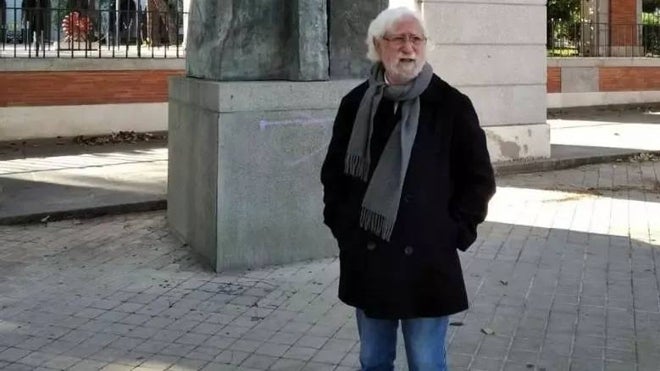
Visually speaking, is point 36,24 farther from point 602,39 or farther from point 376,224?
point 602,39

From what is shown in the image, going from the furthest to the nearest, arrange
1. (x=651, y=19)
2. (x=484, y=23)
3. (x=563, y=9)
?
1. (x=563, y=9)
2. (x=651, y=19)
3. (x=484, y=23)

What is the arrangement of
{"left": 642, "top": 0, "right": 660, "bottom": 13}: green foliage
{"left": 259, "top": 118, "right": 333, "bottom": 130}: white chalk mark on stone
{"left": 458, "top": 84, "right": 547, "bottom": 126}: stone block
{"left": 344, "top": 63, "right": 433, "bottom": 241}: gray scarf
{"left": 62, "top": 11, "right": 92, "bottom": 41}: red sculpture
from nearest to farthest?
{"left": 344, "top": 63, "right": 433, "bottom": 241}: gray scarf → {"left": 259, "top": 118, "right": 333, "bottom": 130}: white chalk mark on stone → {"left": 458, "top": 84, "right": 547, "bottom": 126}: stone block → {"left": 62, "top": 11, "right": 92, "bottom": 41}: red sculpture → {"left": 642, "top": 0, "right": 660, "bottom": 13}: green foliage

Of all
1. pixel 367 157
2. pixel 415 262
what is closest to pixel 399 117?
pixel 367 157

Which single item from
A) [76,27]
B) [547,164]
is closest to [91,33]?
[76,27]

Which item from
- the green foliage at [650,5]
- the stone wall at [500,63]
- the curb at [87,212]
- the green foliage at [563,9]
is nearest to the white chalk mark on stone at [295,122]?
the curb at [87,212]

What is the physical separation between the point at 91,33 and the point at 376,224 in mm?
13938

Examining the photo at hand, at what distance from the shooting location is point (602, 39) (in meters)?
22.1

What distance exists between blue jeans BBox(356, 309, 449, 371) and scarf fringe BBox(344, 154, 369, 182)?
0.61 meters

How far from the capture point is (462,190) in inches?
132

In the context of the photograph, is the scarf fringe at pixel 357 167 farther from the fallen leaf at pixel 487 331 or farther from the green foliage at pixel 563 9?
the green foliage at pixel 563 9

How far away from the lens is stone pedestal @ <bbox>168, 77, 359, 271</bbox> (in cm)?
640

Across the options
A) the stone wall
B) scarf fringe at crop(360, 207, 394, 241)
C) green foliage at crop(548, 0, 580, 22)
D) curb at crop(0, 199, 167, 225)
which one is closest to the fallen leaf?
scarf fringe at crop(360, 207, 394, 241)

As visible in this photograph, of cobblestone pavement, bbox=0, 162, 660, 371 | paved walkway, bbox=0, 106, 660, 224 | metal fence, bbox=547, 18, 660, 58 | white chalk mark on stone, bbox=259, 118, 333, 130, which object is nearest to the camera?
cobblestone pavement, bbox=0, 162, 660, 371

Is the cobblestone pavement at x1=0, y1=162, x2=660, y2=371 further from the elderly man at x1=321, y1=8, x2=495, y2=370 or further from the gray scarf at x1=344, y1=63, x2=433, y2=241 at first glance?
the gray scarf at x1=344, y1=63, x2=433, y2=241
